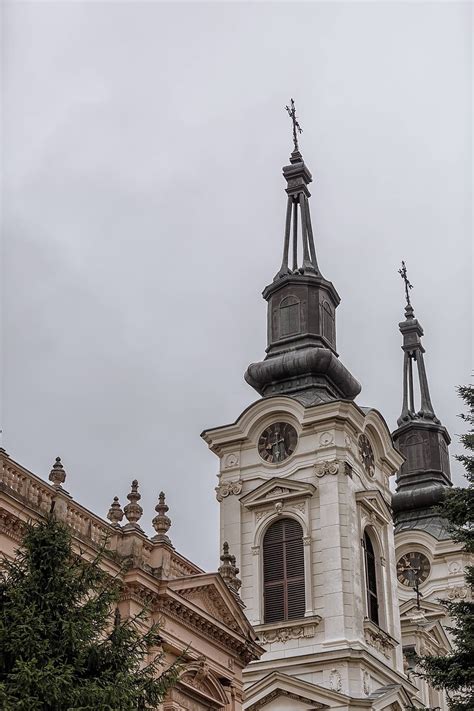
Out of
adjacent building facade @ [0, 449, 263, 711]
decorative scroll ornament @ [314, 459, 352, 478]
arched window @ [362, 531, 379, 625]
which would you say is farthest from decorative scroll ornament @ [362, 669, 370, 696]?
adjacent building facade @ [0, 449, 263, 711]

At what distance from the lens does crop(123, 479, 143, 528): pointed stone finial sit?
28219 millimetres

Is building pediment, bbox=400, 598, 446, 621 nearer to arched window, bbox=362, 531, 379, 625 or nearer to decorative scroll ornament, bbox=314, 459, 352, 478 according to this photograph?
arched window, bbox=362, 531, 379, 625

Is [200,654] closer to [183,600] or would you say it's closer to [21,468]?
[183,600]

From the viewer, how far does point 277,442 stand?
134ft

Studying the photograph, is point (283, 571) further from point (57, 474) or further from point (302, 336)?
point (57, 474)

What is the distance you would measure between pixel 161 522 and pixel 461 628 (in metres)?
7.26

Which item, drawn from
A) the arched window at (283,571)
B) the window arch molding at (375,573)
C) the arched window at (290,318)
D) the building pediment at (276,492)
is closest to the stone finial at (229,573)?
the arched window at (283,571)

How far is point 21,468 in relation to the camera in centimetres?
2422

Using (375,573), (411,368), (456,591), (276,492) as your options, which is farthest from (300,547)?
(411,368)

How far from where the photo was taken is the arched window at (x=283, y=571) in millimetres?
38531

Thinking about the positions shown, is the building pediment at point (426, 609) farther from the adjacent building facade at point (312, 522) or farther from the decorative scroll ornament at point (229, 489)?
the decorative scroll ornament at point (229, 489)

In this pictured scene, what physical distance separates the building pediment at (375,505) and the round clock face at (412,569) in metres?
9.91

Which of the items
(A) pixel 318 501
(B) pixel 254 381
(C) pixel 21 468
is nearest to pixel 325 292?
(B) pixel 254 381

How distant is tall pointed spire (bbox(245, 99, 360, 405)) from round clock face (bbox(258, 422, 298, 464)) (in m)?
1.07
